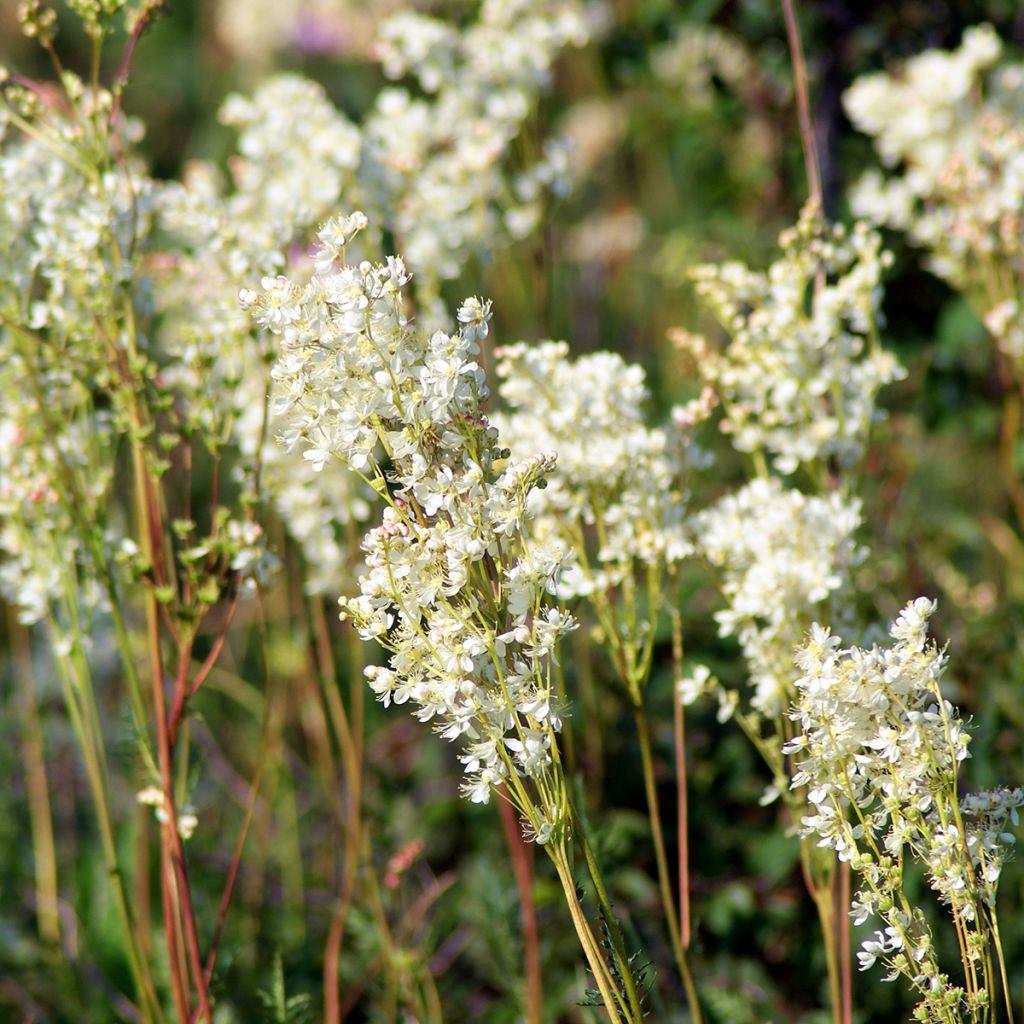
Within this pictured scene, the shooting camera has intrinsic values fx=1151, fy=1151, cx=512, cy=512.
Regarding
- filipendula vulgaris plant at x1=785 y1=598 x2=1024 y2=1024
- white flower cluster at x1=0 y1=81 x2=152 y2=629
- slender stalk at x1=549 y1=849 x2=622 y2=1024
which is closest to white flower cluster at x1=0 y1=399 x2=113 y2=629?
white flower cluster at x1=0 y1=81 x2=152 y2=629

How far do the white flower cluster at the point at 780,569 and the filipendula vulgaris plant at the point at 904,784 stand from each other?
283 millimetres

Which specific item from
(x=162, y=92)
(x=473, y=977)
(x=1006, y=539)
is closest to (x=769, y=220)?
(x=1006, y=539)

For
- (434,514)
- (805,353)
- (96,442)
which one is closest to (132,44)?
(96,442)

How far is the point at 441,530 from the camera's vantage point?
3.44ft

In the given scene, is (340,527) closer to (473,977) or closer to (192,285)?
(192,285)

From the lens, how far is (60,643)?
1581 millimetres

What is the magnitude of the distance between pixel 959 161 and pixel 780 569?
1.03 meters

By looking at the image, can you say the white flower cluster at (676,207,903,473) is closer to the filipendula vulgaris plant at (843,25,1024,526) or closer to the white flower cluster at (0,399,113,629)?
the filipendula vulgaris plant at (843,25,1024,526)

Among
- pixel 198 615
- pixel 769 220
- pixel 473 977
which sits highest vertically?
pixel 769 220

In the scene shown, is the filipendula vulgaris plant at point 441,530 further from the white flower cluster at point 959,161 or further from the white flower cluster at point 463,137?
the white flower cluster at point 959,161

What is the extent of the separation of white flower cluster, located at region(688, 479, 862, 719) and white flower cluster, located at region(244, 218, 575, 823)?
0.42 metres

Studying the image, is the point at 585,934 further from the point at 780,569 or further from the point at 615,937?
the point at 780,569

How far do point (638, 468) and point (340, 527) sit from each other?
989 millimetres

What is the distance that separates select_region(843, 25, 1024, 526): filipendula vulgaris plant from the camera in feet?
6.72
